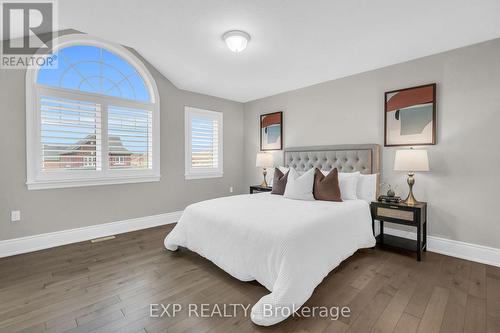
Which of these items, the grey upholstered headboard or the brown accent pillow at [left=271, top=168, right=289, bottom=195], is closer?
the grey upholstered headboard

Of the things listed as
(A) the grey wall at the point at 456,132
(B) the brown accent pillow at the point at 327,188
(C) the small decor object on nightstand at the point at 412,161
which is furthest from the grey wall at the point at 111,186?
(C) the small decor object on nightstand at the point at 412,161

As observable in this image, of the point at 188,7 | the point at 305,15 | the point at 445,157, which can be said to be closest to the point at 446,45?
the point at 445,157

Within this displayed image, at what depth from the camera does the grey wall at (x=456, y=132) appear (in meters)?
2.67

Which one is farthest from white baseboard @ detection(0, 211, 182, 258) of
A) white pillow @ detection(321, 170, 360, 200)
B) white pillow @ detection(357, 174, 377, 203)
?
white pillow @ detection(357, 174, 377, 203)

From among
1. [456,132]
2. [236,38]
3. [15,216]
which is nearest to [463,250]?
[456,132]

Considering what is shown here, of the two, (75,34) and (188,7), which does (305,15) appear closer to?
(188,7)

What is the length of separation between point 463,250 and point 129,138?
485 centimetres

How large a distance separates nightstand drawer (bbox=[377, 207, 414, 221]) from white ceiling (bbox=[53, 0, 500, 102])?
6.57 ft

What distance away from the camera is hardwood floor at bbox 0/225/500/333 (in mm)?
1693

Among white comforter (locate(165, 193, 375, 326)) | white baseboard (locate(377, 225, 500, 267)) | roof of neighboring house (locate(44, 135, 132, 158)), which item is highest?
roof of neighboring house (locate(44, 135, 132, 158))

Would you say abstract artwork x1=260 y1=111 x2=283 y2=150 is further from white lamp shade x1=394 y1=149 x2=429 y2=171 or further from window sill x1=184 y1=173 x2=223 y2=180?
white lamp shade x1=394 y1=149 x2=429 y2=171

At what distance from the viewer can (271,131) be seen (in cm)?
497

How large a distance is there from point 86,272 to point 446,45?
15.7 ft

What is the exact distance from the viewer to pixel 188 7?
2.33 metres
